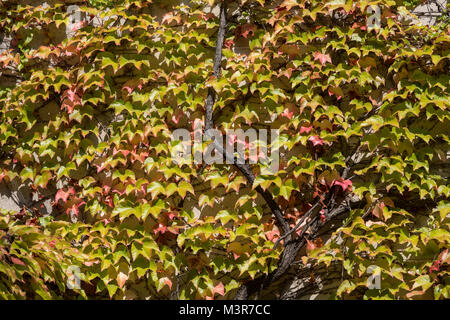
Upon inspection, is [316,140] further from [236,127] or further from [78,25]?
[78,25]

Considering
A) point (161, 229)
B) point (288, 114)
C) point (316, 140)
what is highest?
point (288, 114)

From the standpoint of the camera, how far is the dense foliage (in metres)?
2.78

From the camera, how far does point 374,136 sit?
2826 millimetres

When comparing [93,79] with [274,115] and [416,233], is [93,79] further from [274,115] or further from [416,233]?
[416,233]

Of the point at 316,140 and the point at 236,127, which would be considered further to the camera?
the point at 236,127

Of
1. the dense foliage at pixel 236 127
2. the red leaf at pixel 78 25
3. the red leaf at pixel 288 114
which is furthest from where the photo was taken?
the red leaf at pixel 78 25

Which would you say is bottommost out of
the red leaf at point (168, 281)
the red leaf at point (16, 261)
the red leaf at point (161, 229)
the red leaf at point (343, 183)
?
the red leaf at point (168, 281)

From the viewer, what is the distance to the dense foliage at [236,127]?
278 centimetres

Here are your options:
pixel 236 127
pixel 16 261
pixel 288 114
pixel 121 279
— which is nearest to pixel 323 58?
pixel 288 114

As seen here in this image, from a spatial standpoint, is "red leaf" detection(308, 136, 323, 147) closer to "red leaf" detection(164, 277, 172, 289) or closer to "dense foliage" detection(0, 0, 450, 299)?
"dense foliage" detection(0, 0, 450, 299)

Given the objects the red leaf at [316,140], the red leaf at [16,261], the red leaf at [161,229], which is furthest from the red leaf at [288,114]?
the red leaf at [16,261]

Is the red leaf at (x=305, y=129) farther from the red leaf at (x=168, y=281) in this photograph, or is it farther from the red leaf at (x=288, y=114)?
the red leaf at (x=168, y=281)

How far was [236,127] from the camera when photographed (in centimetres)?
299
